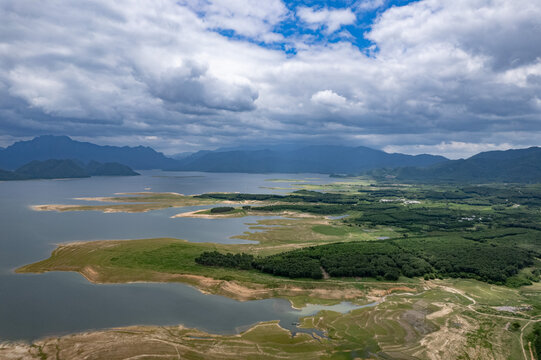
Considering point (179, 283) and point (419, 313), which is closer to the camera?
point (419, 313)

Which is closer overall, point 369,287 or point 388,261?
point 369,287

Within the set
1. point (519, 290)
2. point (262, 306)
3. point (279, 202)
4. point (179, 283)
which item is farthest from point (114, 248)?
point (279, 202)

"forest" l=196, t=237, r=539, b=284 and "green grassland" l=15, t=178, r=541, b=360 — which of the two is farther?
"forest" l=196, t=237, r=539, b=284

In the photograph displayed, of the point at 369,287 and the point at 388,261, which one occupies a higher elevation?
the point at 388,261

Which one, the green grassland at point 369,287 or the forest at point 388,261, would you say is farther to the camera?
the forest at point 388,261

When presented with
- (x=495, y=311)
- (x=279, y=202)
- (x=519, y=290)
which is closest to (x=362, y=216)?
(x=279, y=202)

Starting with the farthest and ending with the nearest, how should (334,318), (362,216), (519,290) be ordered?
(362,216) < (519,290) < (334,318)

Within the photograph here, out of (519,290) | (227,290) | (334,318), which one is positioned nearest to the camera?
(334,318)

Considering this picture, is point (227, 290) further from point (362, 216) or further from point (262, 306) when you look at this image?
point (362, 216)

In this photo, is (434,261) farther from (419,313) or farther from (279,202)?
(279,202)
